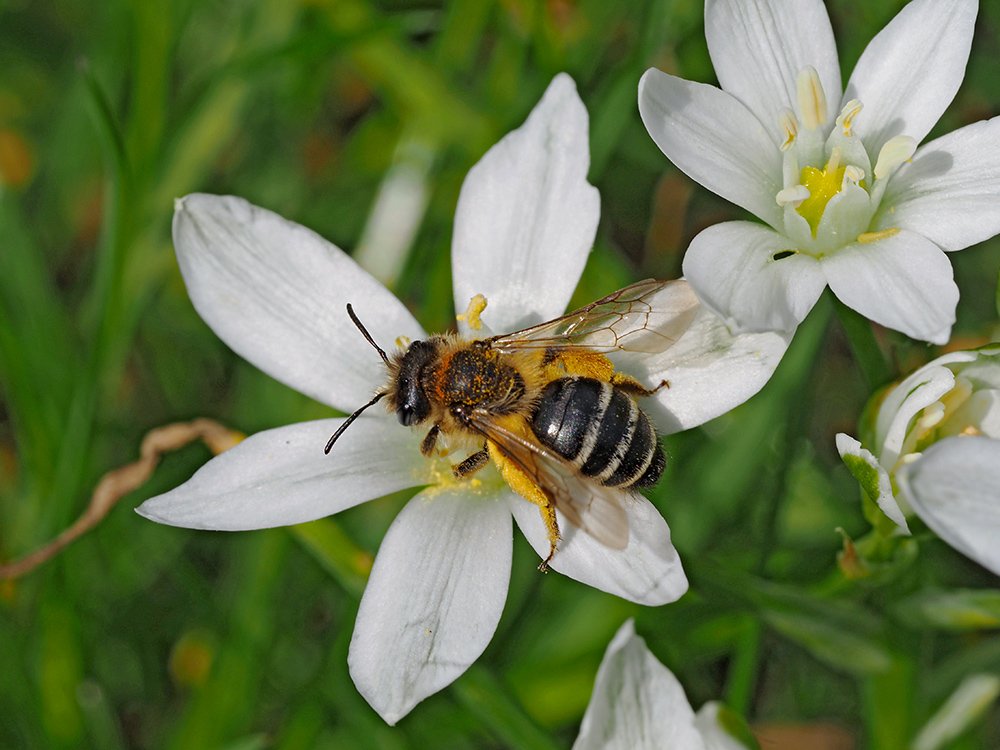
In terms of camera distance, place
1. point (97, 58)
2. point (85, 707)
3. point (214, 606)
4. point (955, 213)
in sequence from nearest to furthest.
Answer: point (955, 213) → point (85, 707) → point (214, 606) → point (97, 58)

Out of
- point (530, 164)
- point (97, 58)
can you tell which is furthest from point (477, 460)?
point (97, 58)

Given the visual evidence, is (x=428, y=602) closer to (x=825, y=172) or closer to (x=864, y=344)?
(x=864, y=344)

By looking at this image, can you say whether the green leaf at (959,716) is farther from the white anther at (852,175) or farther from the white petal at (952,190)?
the white anther at (852,175)

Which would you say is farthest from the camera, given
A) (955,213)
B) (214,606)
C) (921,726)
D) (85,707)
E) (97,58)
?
(97,58)

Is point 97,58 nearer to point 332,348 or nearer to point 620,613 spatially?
point 332,348

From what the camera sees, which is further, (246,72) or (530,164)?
(246,72)

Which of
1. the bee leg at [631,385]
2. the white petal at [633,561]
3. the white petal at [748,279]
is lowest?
the white petal at [633,561]

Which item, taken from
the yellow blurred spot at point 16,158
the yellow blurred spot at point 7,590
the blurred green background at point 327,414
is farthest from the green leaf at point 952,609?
the yellow blurred spot at point 16,158
